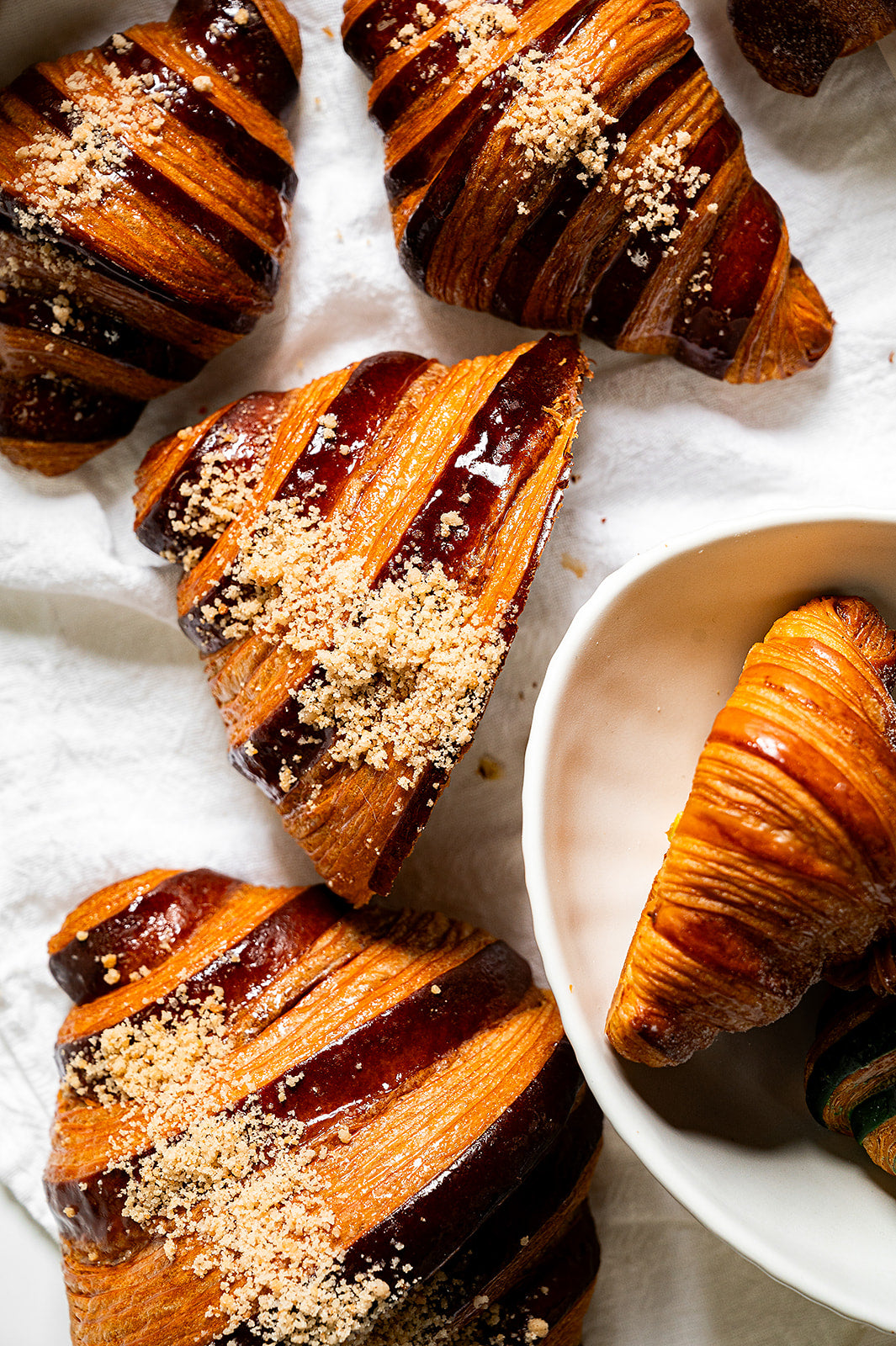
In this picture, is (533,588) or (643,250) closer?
(643,250)

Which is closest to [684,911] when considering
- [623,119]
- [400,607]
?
[400,607]

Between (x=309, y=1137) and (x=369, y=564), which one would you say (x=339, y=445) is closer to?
(x=369, y=564)

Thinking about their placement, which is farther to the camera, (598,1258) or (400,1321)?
(598,1258)

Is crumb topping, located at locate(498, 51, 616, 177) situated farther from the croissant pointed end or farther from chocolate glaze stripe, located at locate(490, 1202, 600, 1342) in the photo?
chocolate glaze stripe, located at locate(490, 1202, 600, 1342)

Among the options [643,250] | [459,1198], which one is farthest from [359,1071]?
[643,250]

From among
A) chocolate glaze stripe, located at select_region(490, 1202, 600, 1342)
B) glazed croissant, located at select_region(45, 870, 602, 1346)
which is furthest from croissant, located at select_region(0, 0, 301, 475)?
chocolate glaze stripe, located at select_region(490, 1202, 600, 1342)

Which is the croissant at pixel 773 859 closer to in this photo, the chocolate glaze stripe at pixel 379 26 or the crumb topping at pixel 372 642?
the crumb topping at pixel 372 642

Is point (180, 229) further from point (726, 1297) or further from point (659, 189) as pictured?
point (726, 1297)
